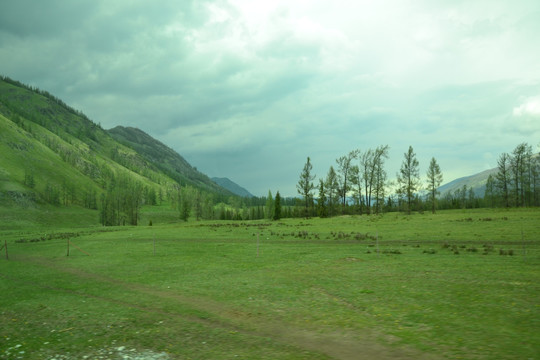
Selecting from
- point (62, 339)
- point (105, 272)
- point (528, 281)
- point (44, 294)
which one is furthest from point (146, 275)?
point (528, 281)

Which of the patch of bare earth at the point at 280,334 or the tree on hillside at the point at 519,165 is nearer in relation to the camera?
the patch of bare earth at the point at 280,334

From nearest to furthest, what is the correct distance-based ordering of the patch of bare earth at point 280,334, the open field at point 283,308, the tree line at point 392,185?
the patch of bare earth at point 280,334, the open field at point 283,308, the tree line at point 392,185

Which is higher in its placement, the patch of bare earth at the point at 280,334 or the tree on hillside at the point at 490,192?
the tree on hillside at the point at 490,192

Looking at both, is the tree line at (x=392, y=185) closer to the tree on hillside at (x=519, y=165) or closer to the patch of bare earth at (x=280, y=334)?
the tree on hillside at (x=519, y=165)

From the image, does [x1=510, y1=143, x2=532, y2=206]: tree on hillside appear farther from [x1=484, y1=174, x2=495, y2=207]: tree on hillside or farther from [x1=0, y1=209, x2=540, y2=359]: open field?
[x1=0, y1=209, x2=540, y2=359]: open field

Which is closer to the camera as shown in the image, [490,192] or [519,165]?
[519,165]

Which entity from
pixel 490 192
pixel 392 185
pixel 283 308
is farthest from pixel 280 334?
pixel 490 192

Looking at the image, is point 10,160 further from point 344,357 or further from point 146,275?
point 344,357

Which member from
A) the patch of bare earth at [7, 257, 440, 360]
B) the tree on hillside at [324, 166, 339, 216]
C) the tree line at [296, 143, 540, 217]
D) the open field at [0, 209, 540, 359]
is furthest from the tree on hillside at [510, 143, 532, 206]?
the patch of bare earth at [7, 257, 440, 360]

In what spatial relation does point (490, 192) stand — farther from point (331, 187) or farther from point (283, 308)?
point (283, 308)

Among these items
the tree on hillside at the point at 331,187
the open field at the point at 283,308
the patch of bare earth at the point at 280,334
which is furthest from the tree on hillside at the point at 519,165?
the patch of bare earth at the point at 280,334

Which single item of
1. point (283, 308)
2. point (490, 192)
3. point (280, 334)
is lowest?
point (283, 308)

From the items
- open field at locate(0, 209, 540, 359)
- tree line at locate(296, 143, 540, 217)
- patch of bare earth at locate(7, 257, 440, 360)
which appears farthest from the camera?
tree line at locate(296, 143, 540, 217)

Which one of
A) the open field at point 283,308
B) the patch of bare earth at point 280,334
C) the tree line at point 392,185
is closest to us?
the patch of bare earth at point 280,334
